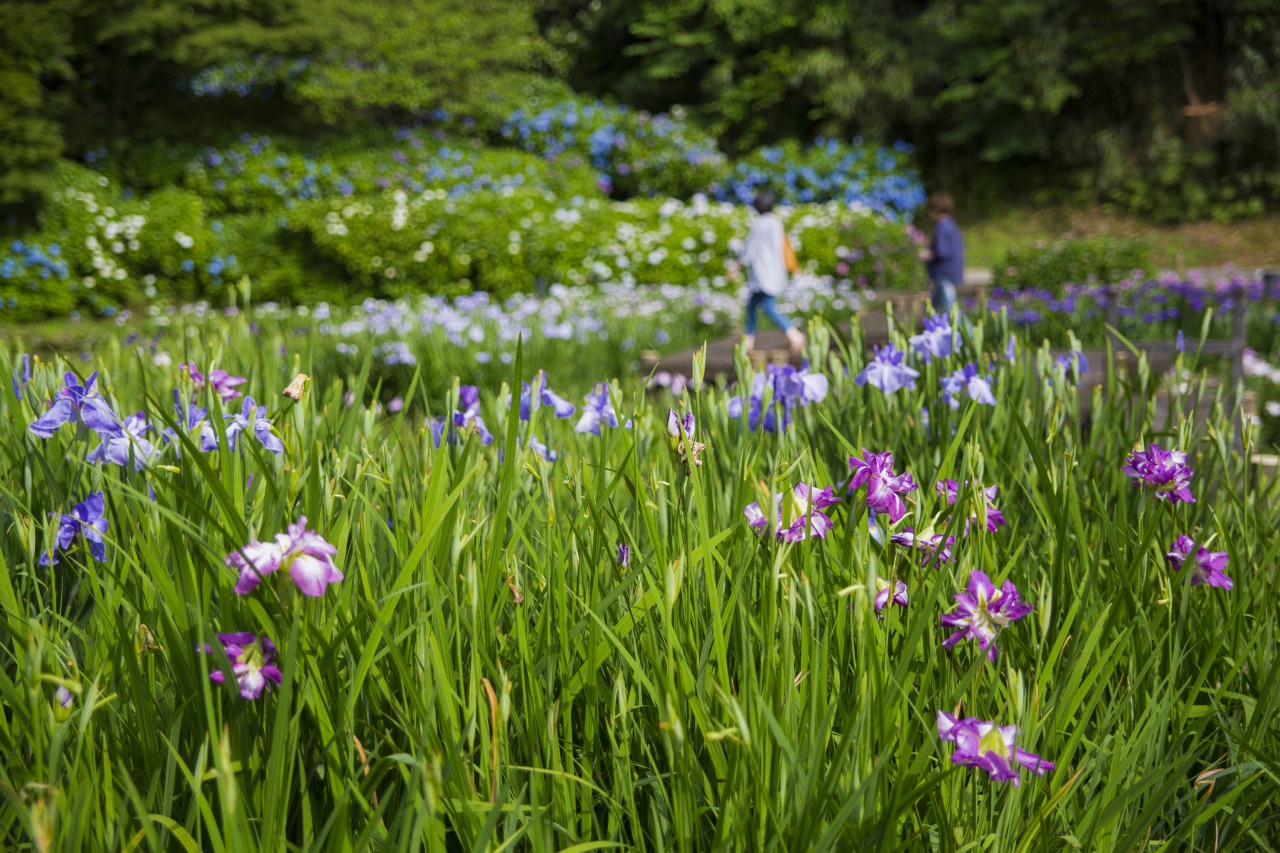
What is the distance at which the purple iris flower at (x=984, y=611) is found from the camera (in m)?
1.05

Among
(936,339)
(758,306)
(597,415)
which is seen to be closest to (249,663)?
(597,415)

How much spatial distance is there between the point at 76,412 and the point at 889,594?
119cm

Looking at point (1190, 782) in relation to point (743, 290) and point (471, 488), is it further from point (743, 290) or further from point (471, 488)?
point (743, 290)

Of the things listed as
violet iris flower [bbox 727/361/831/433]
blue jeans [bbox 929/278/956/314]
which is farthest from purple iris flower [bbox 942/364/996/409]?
blue jeans [bbox 929/278/956/314]

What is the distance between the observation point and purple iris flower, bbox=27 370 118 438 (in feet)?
4.59

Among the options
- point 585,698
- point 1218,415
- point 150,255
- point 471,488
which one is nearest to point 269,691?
point 585,698

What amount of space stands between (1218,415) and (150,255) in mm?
11480

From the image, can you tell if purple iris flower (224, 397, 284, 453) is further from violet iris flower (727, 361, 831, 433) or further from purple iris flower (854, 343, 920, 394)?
purple iris flower (854, 343, 920, 394)

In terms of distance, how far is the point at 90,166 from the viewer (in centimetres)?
1327

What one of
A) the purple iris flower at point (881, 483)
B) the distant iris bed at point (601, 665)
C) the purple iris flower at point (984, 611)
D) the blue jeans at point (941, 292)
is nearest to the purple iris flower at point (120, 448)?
the distant iris bed at point (601, 665)

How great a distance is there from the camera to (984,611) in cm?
106

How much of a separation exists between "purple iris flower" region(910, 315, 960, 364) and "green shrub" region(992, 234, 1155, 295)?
20.6 ft

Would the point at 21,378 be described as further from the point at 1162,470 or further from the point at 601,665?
the point at 1162,470

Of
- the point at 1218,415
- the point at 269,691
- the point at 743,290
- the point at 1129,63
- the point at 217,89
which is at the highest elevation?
the point at 217,89
